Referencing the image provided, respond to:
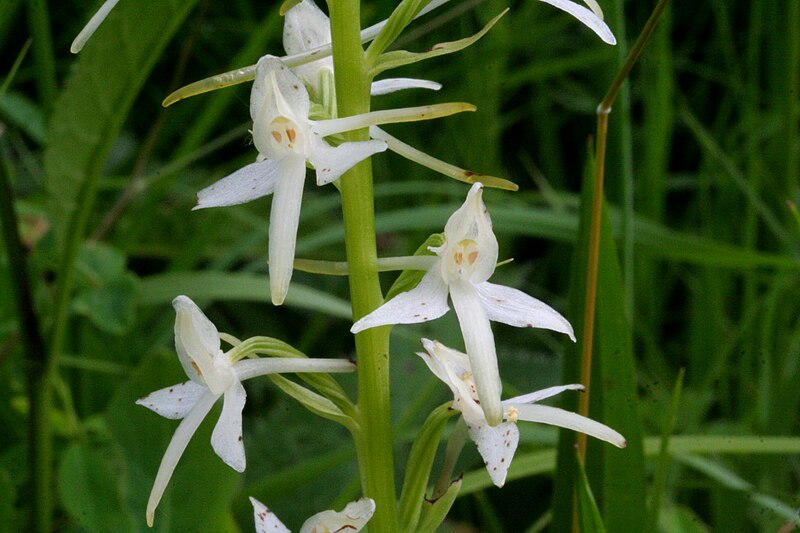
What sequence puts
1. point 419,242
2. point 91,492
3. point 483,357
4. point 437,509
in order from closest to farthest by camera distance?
point 483,357 → point 437,509 → point 91,492 → point 419,242

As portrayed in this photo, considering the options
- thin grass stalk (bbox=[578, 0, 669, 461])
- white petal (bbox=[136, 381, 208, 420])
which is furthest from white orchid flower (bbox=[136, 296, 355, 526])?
thin grass stalk (bbox=[578, 0, 669, 461])

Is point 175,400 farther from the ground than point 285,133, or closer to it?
closer to it

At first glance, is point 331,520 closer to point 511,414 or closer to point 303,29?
point 511,414

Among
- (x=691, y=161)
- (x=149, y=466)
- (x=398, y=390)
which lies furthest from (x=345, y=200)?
(x=691, y=161)

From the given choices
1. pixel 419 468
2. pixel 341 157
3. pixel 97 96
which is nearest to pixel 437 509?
pixel 419 468

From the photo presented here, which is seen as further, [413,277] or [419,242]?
[419,242]

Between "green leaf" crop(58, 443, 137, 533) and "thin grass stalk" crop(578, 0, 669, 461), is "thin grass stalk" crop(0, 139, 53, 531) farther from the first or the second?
"thin grass stalk" crop(578, 0, 669, 461)
